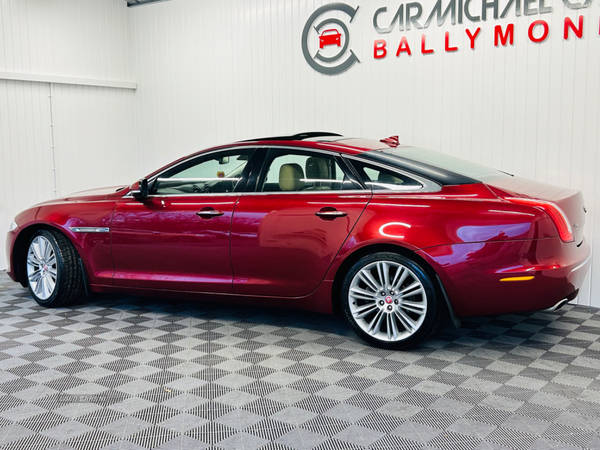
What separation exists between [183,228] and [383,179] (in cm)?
153

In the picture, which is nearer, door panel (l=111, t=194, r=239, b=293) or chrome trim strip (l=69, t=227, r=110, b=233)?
door panel (l=111, t=194, r=239, b=293)

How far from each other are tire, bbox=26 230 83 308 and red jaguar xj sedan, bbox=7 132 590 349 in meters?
0.01

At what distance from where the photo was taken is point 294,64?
7008 millimetres

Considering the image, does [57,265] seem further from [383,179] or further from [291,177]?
[383,179]

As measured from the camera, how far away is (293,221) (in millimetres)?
4410

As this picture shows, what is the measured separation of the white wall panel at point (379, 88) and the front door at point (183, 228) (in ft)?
7.42

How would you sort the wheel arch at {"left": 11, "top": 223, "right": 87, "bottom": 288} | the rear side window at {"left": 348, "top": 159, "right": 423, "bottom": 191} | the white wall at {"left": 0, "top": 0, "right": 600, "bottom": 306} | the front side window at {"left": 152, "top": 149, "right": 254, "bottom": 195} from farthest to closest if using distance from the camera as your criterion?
the white wall at {"left": 0, "top": 0, "right": 600, "bottom": 306} → the wheel arch at {"left": 11, "top": 223, "right": 87, "bottom": 288} → the front side window at {"left": 152, "top": 149, "right": 254, "bottom": 195} → the rear side window at {"left": 348, "top": 159, "right": 423, "bottom": 191}

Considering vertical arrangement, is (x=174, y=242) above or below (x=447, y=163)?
below

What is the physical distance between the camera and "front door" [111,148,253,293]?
4.66 m

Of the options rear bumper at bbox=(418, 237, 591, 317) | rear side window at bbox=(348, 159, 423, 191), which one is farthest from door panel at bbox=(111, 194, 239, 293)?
rear bumper at bbox=(418, 237, 591, 317)


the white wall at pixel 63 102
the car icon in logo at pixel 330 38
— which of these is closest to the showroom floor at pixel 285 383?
the white wall at pixel 63 102

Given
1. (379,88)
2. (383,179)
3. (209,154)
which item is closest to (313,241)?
(383,179)

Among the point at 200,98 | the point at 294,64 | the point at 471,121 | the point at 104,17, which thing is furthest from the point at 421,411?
the point at 104,17

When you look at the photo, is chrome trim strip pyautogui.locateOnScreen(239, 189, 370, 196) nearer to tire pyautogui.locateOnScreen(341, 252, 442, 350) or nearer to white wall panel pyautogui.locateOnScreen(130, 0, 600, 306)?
tire pyautogui.locateOnScreen(341, 252, 442, 350)
